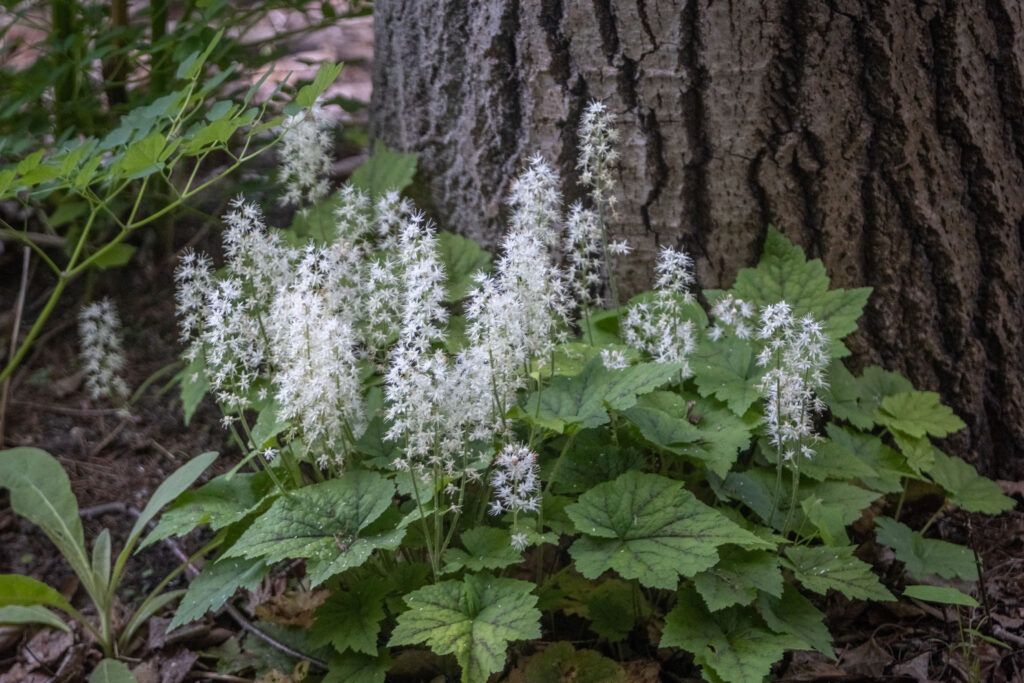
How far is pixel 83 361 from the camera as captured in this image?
3.69 m

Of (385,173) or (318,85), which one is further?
(385,173)

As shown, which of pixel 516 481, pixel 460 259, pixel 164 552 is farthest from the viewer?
pixel 164 552

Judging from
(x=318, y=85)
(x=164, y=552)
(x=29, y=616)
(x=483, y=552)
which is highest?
(x=318, y=85)

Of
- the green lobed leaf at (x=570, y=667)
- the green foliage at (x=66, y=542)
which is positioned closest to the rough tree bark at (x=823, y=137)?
the green lobed leaf at (x=570, y=667)

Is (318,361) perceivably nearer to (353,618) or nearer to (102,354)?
(353,618)

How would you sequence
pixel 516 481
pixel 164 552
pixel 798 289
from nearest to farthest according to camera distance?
pixel 516 481, pixel 798 289, pixel 164 552

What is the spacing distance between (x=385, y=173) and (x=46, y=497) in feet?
4.54

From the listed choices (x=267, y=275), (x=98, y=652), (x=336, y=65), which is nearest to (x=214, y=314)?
(x=267, y=275)

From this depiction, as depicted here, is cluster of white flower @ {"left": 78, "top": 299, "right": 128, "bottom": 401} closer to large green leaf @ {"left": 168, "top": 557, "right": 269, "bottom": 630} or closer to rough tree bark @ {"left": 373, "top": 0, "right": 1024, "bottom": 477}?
large green leaf @ {"left": 168, "top": 557, "right": 269, "bottom": 630}

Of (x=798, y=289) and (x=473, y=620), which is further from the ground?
(x=798, y=289)

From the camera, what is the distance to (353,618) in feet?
6.98

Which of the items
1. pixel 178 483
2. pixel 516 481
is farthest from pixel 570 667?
pixel 178 483

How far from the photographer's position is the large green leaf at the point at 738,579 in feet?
6.59

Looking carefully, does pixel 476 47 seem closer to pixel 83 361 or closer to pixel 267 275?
pixel 267 275
